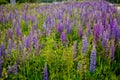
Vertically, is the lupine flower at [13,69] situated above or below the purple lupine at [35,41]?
below

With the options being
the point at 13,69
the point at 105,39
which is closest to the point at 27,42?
the point at 13,69

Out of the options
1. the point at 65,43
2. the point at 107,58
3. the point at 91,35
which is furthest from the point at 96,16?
the point at 107,58

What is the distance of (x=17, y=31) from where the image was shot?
4766 millimetres

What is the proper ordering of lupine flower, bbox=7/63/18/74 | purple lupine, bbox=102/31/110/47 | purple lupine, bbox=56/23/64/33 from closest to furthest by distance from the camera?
1. lupine flower, bbox=7/63/18/74
2. purple lupine, bbox=102/31/110/47
3. purple lupine, bbox=56/23/64/33

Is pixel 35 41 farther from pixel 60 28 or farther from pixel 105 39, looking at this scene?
pixel 60 28

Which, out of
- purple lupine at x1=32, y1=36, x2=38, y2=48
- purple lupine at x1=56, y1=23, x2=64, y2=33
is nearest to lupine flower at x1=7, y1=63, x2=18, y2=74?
purple lupine at x1=32, y1=36, x2=38, y2=48

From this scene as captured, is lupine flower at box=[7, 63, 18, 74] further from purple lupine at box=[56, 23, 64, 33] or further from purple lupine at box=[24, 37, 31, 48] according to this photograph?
purple lupine at box=[56, 23, 64, 33]

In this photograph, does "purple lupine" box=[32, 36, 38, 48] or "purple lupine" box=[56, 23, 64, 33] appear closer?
"purple lupine" box=[32, 36, 38, 48]

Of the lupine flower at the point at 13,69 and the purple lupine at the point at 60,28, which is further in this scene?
the purple lupine at the point at 60,28

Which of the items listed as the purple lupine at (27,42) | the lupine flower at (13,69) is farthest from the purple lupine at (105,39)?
the lupine flower at (13,69)

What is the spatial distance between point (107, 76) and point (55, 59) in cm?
71

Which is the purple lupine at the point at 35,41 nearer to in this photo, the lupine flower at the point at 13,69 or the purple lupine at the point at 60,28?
the lupine flower at the point at 13,69

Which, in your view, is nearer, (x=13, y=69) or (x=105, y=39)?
(x=13, y=69)

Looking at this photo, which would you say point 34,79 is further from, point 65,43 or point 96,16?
point 96,16
